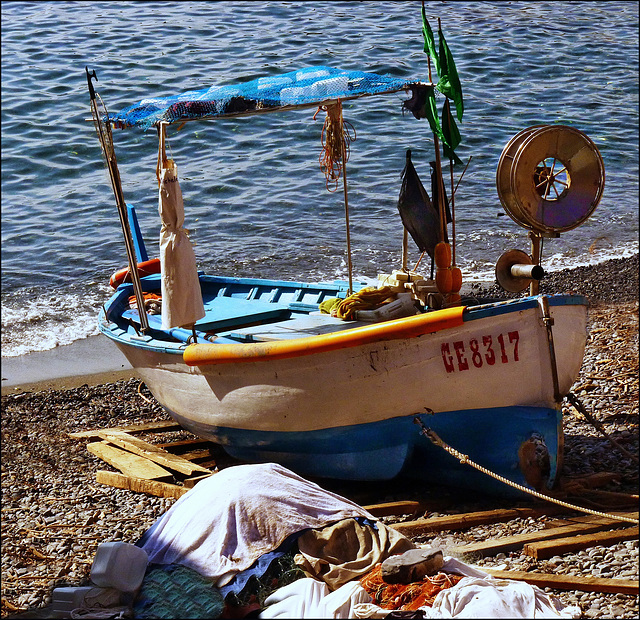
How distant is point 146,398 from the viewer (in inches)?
352

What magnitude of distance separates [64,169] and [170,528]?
1332 centimetres

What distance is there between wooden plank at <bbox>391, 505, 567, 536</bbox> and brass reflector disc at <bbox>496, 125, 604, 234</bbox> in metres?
2.00

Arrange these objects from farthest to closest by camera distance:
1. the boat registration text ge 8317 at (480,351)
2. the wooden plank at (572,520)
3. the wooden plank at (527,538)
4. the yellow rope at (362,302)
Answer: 1. the yellow rope at (362,302)
2. the boat registration text ge 8317 at (480,351)
3. the wooden plank at (572,520)
4. the wooden plank at (527,538)

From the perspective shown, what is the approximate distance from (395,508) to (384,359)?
1.11 m

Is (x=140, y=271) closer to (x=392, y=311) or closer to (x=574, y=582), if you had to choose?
(x=392, y=311)

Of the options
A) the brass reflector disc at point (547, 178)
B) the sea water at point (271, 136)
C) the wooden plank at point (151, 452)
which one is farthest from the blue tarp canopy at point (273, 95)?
the sea water at point (271, 136)

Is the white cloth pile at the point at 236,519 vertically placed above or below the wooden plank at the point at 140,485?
above

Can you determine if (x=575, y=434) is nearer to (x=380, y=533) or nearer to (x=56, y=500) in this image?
(x=380, y=533)

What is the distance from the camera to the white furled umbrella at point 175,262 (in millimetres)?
6266

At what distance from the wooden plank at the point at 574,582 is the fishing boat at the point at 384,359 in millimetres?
1220

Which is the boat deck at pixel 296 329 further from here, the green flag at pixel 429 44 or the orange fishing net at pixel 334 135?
the green flag at pixel 429 44

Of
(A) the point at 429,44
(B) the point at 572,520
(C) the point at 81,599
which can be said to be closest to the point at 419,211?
(A) the point at 429,44

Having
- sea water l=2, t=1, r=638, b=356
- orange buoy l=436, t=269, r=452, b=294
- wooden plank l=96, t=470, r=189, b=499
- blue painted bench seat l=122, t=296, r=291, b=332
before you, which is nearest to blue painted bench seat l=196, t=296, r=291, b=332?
blue painted bench seat l=122, t=296, r=291, b=332

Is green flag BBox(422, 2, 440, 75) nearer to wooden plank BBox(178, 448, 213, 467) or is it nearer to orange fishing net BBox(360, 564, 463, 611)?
orange fishing net BBox(360, 564, 463, 611)
